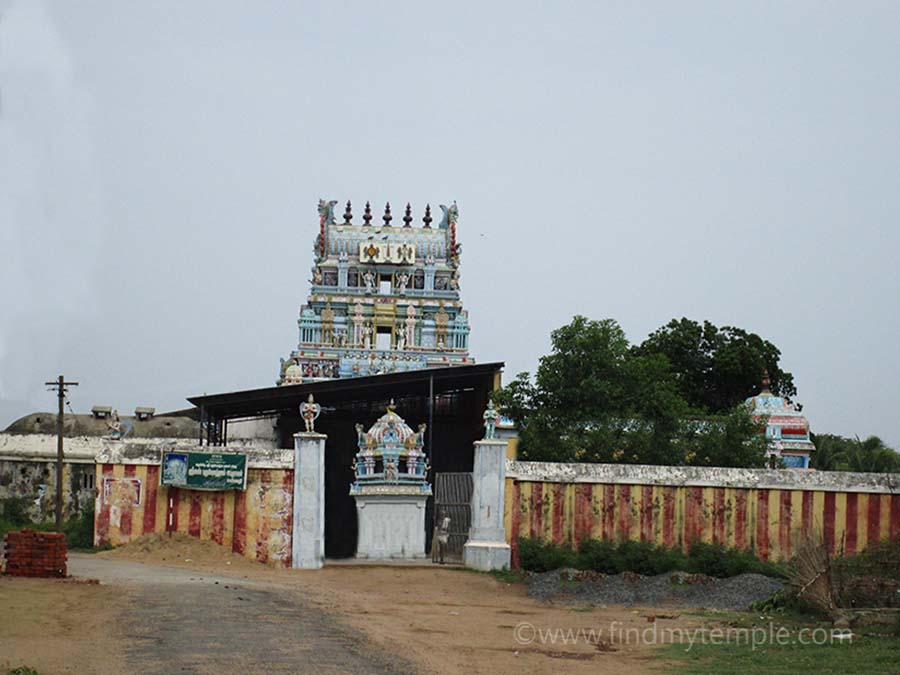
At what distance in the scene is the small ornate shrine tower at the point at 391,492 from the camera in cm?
2575

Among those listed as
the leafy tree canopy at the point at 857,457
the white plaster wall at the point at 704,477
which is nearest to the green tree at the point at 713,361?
the leafy tree canopy at the point at 857,457

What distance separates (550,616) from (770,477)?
795 cm

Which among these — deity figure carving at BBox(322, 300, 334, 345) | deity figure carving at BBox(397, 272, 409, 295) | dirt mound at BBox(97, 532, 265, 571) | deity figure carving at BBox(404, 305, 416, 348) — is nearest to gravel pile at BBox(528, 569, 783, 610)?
dirt mound at BBox(97, 532, 265, 571)

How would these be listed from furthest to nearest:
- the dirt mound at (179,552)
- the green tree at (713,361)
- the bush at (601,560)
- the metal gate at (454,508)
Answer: the green tree at (713,361)
the metal gate at (454,508)
the dirt mound at (179,552)
the bush at (601,560)

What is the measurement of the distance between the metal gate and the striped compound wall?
995 millimetres

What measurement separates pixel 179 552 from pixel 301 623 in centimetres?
860

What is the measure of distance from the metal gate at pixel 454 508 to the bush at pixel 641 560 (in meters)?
1.50

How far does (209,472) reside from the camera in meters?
24.3

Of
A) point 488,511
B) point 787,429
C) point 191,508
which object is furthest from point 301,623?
point 787,429

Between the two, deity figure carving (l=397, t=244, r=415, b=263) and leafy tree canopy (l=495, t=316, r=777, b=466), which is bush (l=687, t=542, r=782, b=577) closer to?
leafy tree canopy (l=495, t=316, r=777, b=466)

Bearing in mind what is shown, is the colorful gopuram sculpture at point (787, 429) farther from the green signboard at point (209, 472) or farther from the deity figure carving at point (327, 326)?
the green signboard at point (209, 472)

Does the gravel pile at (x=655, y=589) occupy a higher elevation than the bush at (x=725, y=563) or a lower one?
lower

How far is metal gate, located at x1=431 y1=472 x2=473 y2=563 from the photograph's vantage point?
25.3 metres

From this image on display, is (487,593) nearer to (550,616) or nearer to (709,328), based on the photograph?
(550,616)
